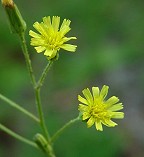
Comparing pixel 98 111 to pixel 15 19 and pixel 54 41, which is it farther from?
pixel 15 19

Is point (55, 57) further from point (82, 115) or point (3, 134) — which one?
point (3, 134)

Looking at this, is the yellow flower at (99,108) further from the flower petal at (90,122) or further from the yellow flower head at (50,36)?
the yellow flower head at (50,36)

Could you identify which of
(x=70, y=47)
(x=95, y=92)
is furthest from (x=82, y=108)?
(x=70, y=47)

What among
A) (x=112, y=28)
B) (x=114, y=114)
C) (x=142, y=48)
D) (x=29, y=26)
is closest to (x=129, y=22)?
(x=112, y=28)

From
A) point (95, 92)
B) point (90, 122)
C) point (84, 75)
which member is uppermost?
point (84, 75)

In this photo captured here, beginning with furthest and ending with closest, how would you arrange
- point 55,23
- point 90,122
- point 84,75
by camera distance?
point 84,75 → point 55,23 → point 90,122

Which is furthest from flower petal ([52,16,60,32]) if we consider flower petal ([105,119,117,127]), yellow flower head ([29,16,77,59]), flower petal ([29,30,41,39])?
flower petal ([105,119,117,127])

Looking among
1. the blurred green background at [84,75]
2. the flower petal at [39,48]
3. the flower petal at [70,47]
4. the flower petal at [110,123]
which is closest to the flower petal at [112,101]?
the flower petal at [110,123]
